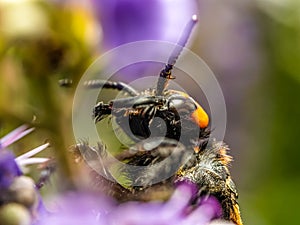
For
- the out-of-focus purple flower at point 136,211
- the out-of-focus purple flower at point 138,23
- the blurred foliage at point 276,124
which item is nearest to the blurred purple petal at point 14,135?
the out-of-focus purple flower at point 136,211

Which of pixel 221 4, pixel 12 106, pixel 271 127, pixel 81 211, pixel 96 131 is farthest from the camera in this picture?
pixel 221 4

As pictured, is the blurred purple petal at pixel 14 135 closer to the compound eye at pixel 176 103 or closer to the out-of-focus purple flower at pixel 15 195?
the out-of-focus purple flower at pixel 15 195

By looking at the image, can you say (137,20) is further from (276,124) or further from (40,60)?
(276,124)

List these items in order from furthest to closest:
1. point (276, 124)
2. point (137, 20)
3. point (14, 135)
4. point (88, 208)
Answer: point (276, 124) < point (137, 20) < point (14, 135) < point (88, 208)

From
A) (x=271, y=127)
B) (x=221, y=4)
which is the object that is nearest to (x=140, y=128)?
(x=271, y=127)

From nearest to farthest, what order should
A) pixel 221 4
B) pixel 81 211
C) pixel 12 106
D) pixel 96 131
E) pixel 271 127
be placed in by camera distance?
pixel 81 211
pixel 96 131
pixel 12 106
pixel 271 127
pixel 221 4

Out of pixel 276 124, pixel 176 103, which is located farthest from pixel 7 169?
pixel 276 124

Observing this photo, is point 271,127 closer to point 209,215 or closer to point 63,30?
point 63,30
